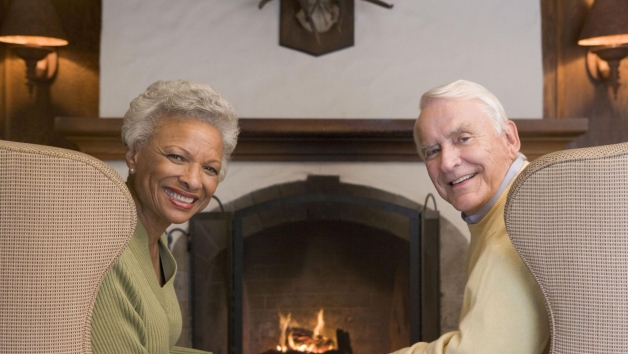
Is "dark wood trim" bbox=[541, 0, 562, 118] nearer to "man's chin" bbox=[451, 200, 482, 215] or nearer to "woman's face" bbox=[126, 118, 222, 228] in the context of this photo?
"man's chin" bbox=[451, 200, 482, 215]

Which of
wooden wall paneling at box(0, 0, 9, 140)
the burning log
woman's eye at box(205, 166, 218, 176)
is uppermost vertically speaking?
wooden wall paneling at box(0, 0, 9, 140)

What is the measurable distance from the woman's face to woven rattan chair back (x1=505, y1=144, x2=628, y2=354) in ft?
2.68

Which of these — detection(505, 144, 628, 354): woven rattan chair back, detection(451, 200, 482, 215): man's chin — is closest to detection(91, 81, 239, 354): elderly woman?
detection(451, 200, 482, 215): man's chin

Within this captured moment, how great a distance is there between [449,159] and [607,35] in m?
1.49

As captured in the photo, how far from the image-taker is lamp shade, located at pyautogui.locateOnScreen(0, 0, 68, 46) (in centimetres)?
260

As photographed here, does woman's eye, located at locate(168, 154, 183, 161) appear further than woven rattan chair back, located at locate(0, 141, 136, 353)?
Yes

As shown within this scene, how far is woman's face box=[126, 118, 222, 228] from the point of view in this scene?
1580 millimetres

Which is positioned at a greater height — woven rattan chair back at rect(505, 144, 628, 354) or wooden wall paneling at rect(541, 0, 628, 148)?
wooden wall paneling at rect(541, 0, 628, 148)

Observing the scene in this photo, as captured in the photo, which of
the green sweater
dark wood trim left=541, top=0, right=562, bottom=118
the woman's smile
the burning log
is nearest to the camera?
the green sweater

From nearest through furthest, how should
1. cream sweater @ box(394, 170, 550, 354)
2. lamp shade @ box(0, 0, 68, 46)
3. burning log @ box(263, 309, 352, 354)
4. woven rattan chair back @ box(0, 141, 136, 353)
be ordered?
woven rattan chair back @ box(0, 141, 136, 353)
cream sweater @ box(394, 170, 550, 354)
lamp shade @ box(0, 0, 68, 46)
burning log @ box(263, 309, 352, 354)

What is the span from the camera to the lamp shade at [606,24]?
2.62m

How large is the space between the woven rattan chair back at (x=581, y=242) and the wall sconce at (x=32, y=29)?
2.16 meters

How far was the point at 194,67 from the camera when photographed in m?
2.77

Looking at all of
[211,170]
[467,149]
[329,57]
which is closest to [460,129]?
[467,149]
